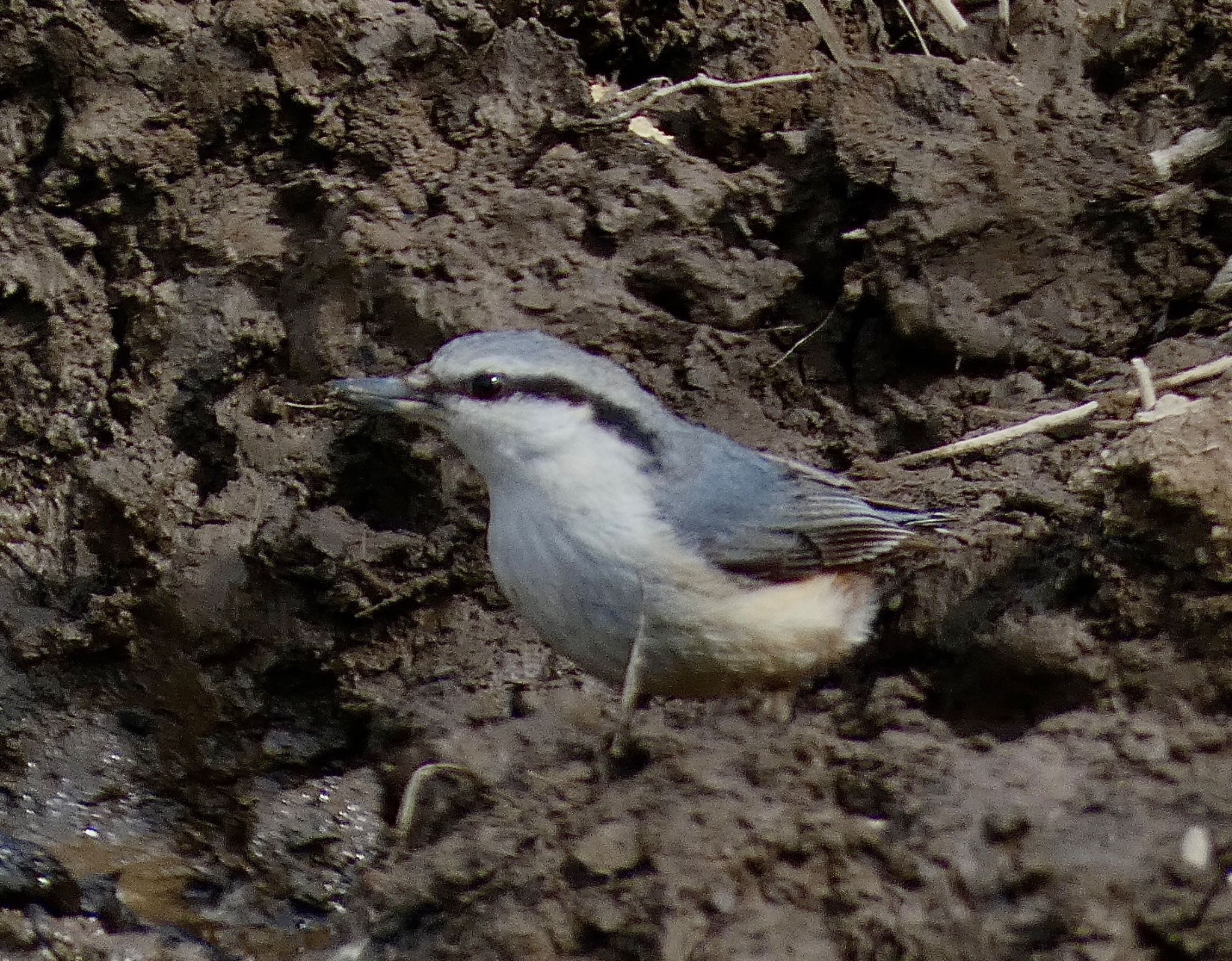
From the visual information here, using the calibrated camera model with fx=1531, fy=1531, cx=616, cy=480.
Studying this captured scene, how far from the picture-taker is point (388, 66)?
20.8ft

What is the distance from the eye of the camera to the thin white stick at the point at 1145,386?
5.19 metres

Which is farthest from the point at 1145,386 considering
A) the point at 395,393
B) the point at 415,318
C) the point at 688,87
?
the point at 415,318

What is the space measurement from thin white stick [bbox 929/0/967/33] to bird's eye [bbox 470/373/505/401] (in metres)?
2.93

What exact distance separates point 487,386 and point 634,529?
0.63 meters

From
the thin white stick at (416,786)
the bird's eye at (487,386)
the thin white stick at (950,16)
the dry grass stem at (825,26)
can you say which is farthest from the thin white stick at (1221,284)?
the thin white stick at (416,786)

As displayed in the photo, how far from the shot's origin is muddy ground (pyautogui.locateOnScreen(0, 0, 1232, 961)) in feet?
18.7

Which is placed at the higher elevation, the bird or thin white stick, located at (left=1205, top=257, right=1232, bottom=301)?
thin white stick, located at (left=1205, top=257, right=1232, bottom=301)

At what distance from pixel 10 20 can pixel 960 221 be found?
397cm

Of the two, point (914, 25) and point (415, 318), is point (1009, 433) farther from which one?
point (415, 318)

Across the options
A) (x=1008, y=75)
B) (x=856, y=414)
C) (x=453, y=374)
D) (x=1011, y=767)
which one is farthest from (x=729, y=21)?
(x=1011, y=767)

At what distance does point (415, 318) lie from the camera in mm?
6012

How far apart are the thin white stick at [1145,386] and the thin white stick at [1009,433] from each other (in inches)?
8.8

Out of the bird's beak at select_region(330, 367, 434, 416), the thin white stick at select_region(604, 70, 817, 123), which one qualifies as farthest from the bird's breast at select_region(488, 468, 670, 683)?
A: the thin white stick at select_region(604, 70, 817, 123)

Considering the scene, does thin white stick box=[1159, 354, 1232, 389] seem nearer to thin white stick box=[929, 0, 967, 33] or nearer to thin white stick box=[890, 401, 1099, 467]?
thin white stick box=[890, 401, 1099, 467]
